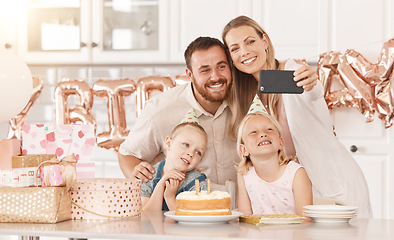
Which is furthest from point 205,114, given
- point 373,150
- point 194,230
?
point 373,150

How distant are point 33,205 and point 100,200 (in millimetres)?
164

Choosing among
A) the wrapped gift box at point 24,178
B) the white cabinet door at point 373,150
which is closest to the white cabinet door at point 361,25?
the white cabinet door at point 373,150

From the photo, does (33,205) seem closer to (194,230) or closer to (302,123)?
(194,230)

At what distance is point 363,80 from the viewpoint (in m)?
3.00

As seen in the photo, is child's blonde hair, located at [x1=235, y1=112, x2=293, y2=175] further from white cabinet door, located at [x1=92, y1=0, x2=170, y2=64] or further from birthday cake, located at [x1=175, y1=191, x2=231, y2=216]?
white cabinet door, located at [x1=92, y1=0, x2=170, y2=64]

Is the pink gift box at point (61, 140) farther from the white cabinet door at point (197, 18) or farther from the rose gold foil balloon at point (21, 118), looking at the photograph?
the rose gold foil balloon at point (21, 118)

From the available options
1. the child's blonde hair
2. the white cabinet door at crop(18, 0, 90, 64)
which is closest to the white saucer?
the child's blonde hair

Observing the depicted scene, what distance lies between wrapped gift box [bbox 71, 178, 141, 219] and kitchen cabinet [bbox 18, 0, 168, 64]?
6.12 feet

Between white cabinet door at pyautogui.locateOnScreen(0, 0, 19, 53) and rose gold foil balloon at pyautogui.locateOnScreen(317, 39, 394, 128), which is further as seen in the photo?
white cabinet door at pyautogui.locateOnScreen(0, 0, 19, 53)

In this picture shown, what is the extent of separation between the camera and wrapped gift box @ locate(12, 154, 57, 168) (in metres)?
1.57

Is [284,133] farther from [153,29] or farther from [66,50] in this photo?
[66,50]

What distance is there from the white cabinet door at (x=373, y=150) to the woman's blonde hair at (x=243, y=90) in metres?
0.96

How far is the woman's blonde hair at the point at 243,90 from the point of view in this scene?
7.41 ft

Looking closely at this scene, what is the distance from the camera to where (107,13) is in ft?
11.2
